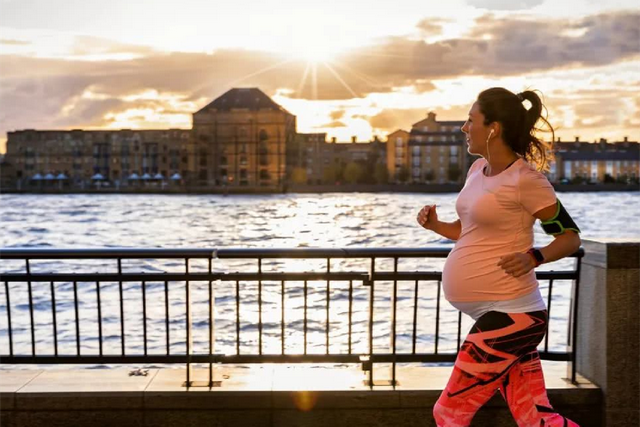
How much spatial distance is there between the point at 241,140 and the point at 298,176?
19267 mm

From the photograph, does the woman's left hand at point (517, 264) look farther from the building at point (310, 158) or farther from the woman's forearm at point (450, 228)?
the building at point (310, 158)

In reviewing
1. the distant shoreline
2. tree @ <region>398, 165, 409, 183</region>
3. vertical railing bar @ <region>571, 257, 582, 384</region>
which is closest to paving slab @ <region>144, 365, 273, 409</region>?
vertical railing bar @ <region>571, 257, 582, 384</region>

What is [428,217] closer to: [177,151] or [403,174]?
[403,174]

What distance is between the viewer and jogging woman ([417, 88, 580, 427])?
3129 mm

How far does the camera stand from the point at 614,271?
188 inches

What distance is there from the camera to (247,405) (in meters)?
4.89

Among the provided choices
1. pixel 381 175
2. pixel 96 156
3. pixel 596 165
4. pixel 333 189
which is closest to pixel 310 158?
pixel 333 189

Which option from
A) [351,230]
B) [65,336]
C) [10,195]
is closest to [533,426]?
[65,336]

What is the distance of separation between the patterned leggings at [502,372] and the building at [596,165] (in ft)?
552

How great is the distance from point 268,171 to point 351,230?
84464 millimetres

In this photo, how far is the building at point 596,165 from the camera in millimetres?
167750

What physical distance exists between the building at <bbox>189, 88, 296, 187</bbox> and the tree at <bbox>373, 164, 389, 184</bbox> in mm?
23138

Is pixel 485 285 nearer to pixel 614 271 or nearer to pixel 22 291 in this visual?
pixel 614 271

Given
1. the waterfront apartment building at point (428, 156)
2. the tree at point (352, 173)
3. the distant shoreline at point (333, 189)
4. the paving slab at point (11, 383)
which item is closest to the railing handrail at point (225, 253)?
the paving slab at point (11, 383)
